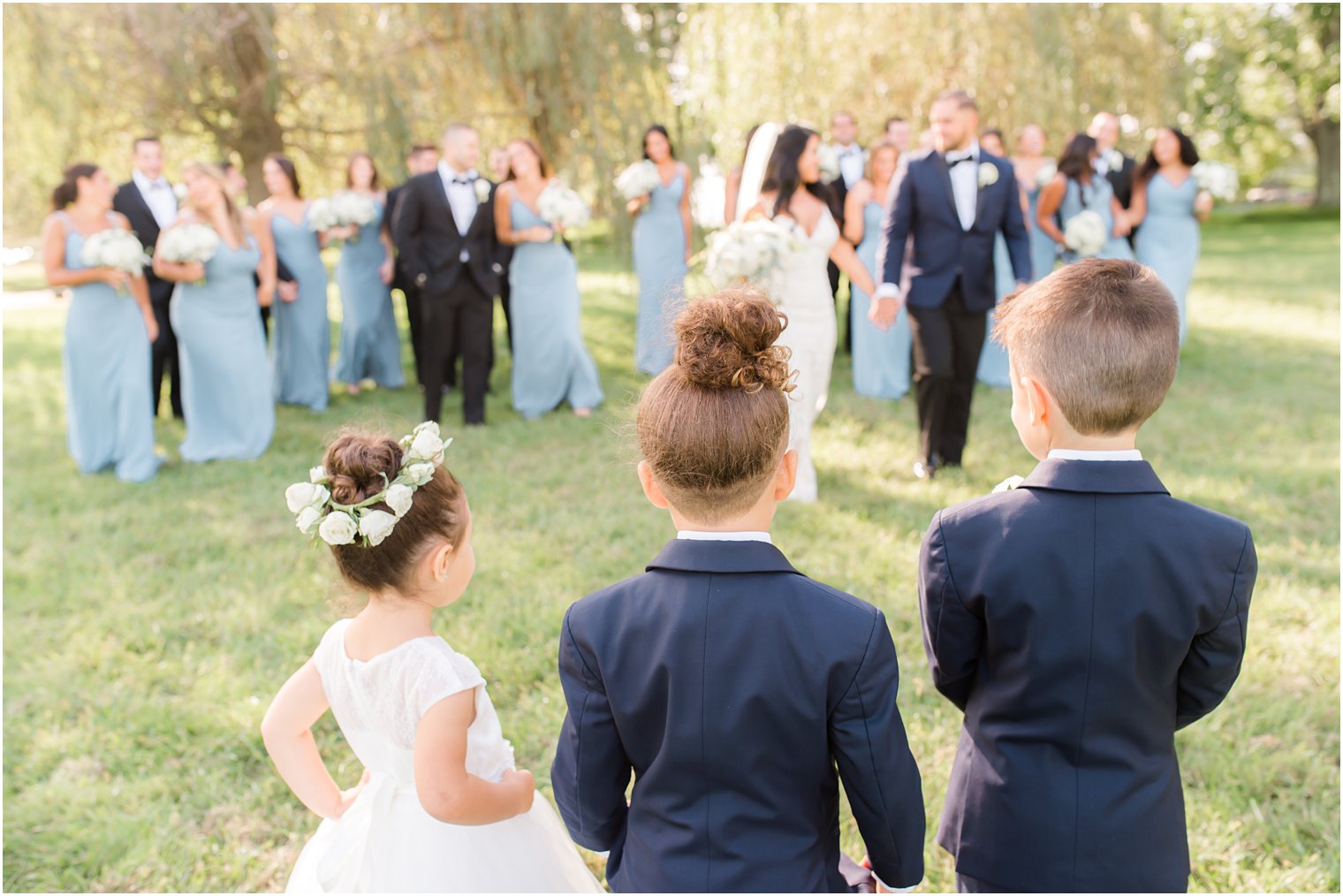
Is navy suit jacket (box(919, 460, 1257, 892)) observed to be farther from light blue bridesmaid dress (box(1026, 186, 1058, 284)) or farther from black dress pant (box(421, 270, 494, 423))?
light blue bridesmaid dress (box(1026, 186, 1058, 284))

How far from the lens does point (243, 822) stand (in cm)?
316

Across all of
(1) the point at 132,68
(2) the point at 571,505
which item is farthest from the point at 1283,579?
(1) the point at 132,68

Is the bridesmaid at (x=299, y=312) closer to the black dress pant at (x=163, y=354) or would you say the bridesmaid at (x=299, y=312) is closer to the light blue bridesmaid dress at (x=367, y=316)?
the light blue bridesmaid dress at (x=367, y=316)

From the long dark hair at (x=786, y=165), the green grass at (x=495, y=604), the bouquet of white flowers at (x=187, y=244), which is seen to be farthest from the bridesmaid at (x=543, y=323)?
the long dark hair at (x=786, y=165)

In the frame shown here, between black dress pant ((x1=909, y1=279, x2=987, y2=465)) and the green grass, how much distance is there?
245 millimetres

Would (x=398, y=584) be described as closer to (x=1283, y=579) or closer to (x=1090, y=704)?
(x=1090, y=704)

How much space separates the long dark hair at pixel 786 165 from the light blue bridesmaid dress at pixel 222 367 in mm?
4087

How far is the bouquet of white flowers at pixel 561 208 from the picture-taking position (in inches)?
312

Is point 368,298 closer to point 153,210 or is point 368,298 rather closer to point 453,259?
point 153,210

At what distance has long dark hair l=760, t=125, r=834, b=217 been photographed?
17.9 ft

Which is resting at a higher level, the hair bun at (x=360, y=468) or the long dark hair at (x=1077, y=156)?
the long dark hair at (x=1077, y=156)

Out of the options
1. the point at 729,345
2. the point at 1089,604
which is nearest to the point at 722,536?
the point at 729,345

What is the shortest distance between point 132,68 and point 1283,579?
1201 cm

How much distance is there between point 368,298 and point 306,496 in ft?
25.7
